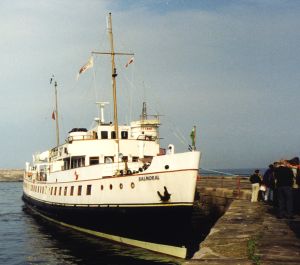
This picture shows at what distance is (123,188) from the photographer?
19.1m

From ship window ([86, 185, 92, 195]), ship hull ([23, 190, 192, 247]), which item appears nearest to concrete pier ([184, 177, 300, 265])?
ship hull ([23, 190, 192, 247])

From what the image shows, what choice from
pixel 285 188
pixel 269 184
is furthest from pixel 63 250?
pixel 285 188

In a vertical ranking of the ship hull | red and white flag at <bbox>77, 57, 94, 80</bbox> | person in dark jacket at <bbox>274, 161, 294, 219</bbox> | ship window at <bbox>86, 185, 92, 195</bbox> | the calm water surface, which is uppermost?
red and white flag at <bbox>77, 57, 94, 80</bbox>

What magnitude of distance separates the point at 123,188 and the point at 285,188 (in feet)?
28.9

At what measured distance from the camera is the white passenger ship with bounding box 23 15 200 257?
1706cm

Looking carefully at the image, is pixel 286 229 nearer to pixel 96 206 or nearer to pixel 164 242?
pixel 164 242

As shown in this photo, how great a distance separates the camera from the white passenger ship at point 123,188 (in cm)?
1706

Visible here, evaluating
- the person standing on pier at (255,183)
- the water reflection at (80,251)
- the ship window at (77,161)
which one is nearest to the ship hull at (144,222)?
the water reflection at (80,251)

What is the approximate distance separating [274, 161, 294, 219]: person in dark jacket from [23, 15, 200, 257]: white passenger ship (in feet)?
14.5

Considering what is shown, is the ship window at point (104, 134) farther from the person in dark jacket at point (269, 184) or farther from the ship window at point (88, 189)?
the person in dark jacket at point (269, 184)

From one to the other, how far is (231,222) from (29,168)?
4398cm

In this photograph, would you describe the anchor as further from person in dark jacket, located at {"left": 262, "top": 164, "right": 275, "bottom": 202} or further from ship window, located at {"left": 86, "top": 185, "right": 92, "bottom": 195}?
ship window, located at {"left": 86, "top": 185, "right": 92, "bottom": 195}

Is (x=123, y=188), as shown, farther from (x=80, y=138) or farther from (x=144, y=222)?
(x=80, y=138)

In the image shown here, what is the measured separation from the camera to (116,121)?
23141mm
